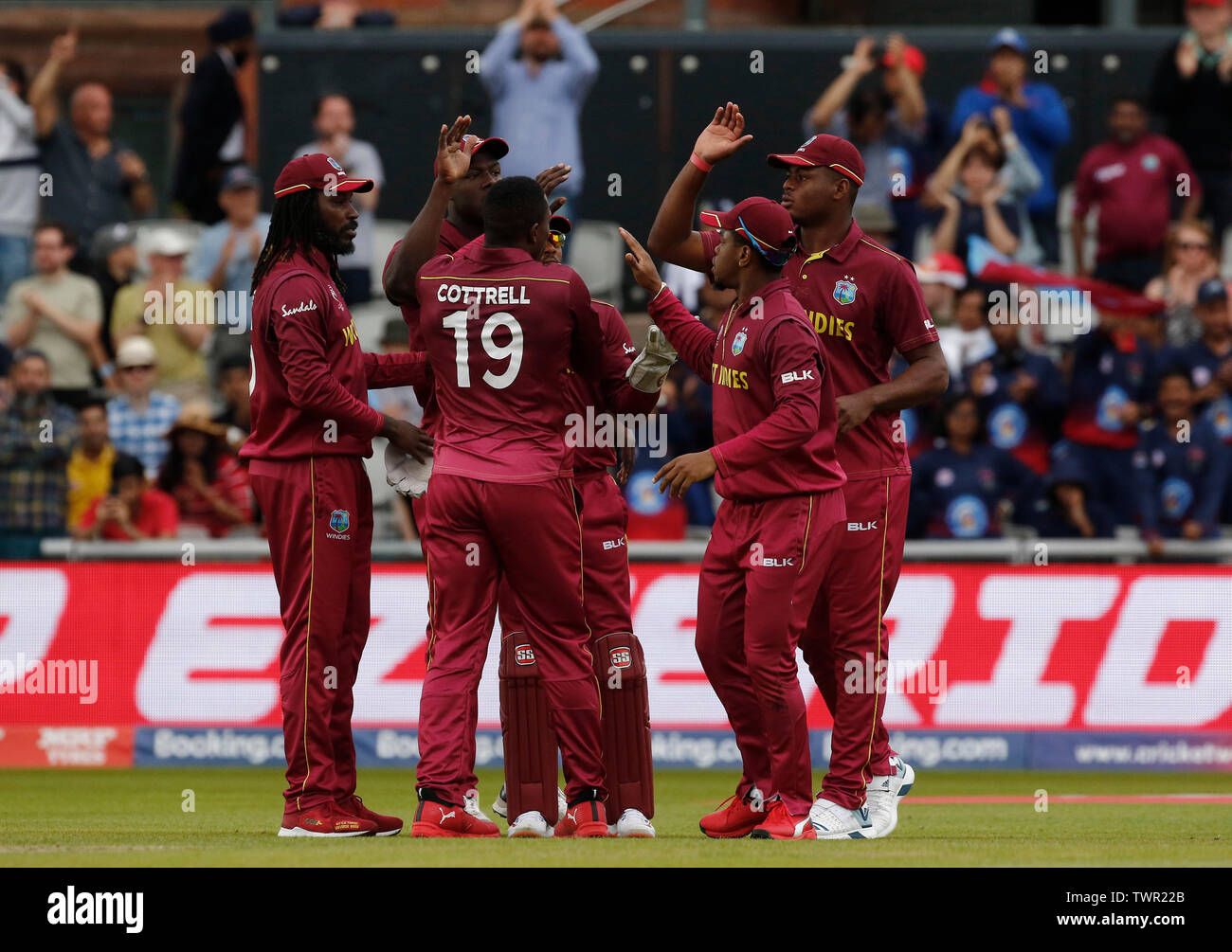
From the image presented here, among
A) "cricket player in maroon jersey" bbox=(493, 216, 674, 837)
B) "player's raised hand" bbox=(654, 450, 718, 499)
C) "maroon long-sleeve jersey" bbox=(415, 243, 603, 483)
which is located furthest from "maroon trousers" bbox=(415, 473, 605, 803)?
"player's raised hand" bbox=(654, 450, 718, 499)

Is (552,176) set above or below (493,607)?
above

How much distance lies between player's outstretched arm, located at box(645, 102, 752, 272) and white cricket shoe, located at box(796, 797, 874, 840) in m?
2.35

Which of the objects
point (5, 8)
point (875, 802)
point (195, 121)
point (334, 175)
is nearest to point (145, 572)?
point (195, 121)

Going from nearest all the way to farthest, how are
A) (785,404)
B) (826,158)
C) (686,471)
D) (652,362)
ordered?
(686,471), (785,404), (652,362), (826,158)

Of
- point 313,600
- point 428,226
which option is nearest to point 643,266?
point 428,226

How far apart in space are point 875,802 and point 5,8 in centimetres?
1316

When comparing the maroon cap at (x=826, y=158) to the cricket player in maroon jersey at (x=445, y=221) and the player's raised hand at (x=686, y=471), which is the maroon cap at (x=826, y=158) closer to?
the cricket player in maroon jersey at (x=445, y=221)

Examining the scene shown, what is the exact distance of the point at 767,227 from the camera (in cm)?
774

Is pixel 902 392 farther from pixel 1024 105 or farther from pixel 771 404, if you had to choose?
pixel 1024 105

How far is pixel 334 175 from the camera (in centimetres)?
807

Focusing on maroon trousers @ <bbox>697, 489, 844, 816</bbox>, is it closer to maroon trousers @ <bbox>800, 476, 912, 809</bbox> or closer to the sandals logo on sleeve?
maroon trousers @ <bbox>800, 476, 912, 809</bbox>

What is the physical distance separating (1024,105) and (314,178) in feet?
26.7

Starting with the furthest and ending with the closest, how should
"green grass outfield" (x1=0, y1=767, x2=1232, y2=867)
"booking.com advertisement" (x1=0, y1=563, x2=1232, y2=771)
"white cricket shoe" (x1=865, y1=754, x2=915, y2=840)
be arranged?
"booking.com advertisement" (x1=0, y1=563, x2=1232, y2=771)
"white cricket shoe" (x1=865, y1=754, x2=915, y2=840)
"green grass outfield" (x1=0, y1=767, x2=1232, y2=867)

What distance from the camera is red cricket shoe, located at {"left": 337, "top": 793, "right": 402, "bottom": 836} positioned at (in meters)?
7.86
